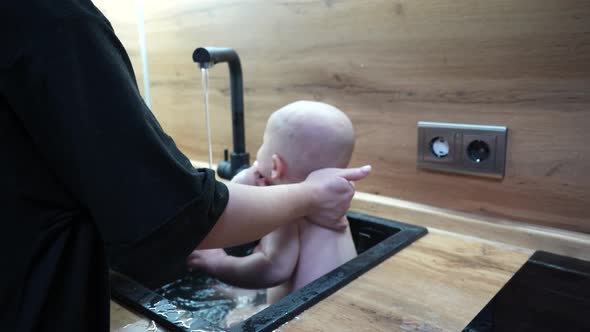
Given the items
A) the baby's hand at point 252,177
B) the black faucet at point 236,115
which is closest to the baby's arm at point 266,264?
the baby's hand at point 252,177

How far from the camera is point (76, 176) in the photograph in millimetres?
423

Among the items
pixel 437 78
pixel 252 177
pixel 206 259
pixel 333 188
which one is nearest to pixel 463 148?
pixel 437 78

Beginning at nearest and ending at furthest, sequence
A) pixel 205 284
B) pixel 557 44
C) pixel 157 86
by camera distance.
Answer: pixel 557 44
pixel 205 284
pixel 157 86

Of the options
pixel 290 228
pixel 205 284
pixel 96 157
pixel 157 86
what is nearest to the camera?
pixel 96 157

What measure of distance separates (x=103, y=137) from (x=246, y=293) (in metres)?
0.70

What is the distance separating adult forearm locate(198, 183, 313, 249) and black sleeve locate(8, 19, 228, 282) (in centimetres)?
10

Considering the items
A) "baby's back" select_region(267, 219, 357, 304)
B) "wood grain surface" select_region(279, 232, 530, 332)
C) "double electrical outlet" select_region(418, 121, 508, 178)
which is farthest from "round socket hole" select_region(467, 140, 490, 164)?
"baby's back" select_region(267, 219, 357, 304)

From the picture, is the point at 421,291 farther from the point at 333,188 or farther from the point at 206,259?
the point at 206,259

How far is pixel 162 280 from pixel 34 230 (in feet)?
1.76

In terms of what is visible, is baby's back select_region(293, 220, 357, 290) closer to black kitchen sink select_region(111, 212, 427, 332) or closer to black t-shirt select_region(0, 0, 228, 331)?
black kitchen sink select_region(111, 212, 427, 332)

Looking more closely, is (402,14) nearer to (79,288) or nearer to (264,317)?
(264,317)

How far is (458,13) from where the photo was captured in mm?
862

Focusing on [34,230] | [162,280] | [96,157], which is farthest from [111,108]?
[162,280]

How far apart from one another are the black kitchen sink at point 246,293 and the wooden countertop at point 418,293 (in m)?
0.01
